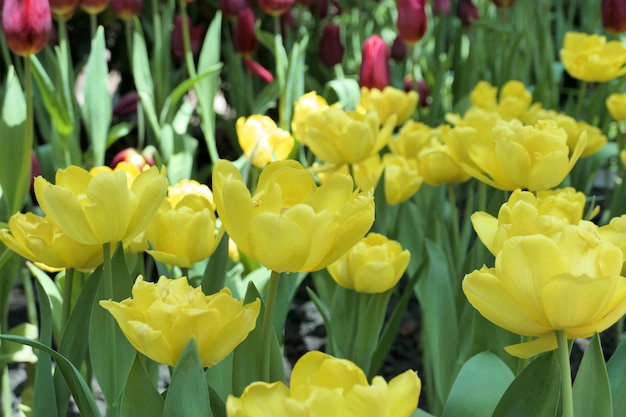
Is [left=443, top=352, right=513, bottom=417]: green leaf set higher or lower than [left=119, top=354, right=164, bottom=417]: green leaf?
lower

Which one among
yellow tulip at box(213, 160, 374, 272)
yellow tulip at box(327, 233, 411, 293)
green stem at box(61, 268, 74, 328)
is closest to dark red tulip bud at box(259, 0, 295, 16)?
yellow tulip at box(327, 233, 411, 293)

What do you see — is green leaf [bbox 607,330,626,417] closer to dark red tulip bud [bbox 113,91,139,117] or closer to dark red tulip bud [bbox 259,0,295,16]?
dark red tulip bud [bbox 259,0,295,16]

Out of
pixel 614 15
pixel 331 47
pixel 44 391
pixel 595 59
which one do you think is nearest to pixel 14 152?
pixel 44 391

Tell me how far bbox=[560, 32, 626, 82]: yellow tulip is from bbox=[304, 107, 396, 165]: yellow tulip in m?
0.61

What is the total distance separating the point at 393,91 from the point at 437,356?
58 centimetres

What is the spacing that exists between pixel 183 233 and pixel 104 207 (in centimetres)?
14

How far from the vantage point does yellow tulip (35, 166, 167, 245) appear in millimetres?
673

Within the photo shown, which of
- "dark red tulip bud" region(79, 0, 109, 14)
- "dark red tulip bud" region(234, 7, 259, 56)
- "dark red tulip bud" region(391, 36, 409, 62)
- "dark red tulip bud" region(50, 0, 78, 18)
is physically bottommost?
"dark red tulip bud" region(391, 36, 409, 62)

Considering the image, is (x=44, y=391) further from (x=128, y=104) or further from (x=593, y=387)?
(x=128, y=104)

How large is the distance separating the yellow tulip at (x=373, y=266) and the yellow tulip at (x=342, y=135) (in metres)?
0.21

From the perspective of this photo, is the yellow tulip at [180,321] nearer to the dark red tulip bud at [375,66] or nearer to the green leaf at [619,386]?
the green leaf at [619,386]

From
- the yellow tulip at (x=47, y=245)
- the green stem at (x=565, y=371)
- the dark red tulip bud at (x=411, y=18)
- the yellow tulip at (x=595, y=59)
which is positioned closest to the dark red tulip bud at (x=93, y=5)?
the dark red tulip bud at (x=411, y=18)

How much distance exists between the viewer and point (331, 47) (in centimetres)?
204

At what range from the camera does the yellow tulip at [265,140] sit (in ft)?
4.56
